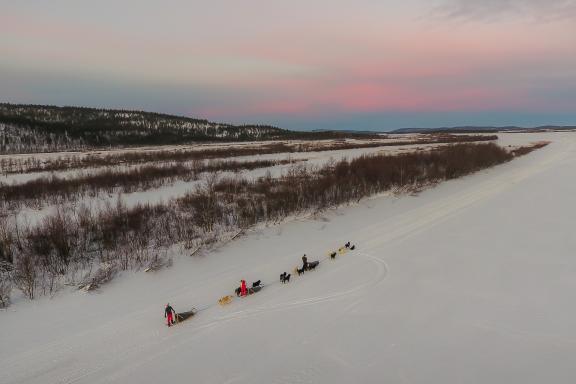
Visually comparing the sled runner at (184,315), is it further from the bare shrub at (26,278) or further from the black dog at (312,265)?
the bare shrub at (26,278)

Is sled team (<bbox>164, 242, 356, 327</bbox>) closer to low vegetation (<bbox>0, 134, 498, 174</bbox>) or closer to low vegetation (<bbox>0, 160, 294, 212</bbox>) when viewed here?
low vegetation (<bbox>0, 160, 294, 212</bbox>)

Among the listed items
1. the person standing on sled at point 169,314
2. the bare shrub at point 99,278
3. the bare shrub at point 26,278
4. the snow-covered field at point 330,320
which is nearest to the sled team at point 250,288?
the person standing on sled at point 169,314

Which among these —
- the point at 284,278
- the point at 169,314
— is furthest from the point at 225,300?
the point at 284,278

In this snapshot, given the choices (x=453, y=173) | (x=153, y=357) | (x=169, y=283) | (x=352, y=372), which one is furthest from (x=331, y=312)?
(x=453, y=173)

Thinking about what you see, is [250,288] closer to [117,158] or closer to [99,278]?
[99,278]

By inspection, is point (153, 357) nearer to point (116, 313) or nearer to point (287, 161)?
point (116, 313)

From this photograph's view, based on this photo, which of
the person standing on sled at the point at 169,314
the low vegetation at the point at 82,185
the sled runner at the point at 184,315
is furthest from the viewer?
the low vegetation at the point at 82,185

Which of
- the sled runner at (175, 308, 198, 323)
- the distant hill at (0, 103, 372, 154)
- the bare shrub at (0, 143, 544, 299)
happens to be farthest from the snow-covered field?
the distant hill at (0, 103, 372, 154)
